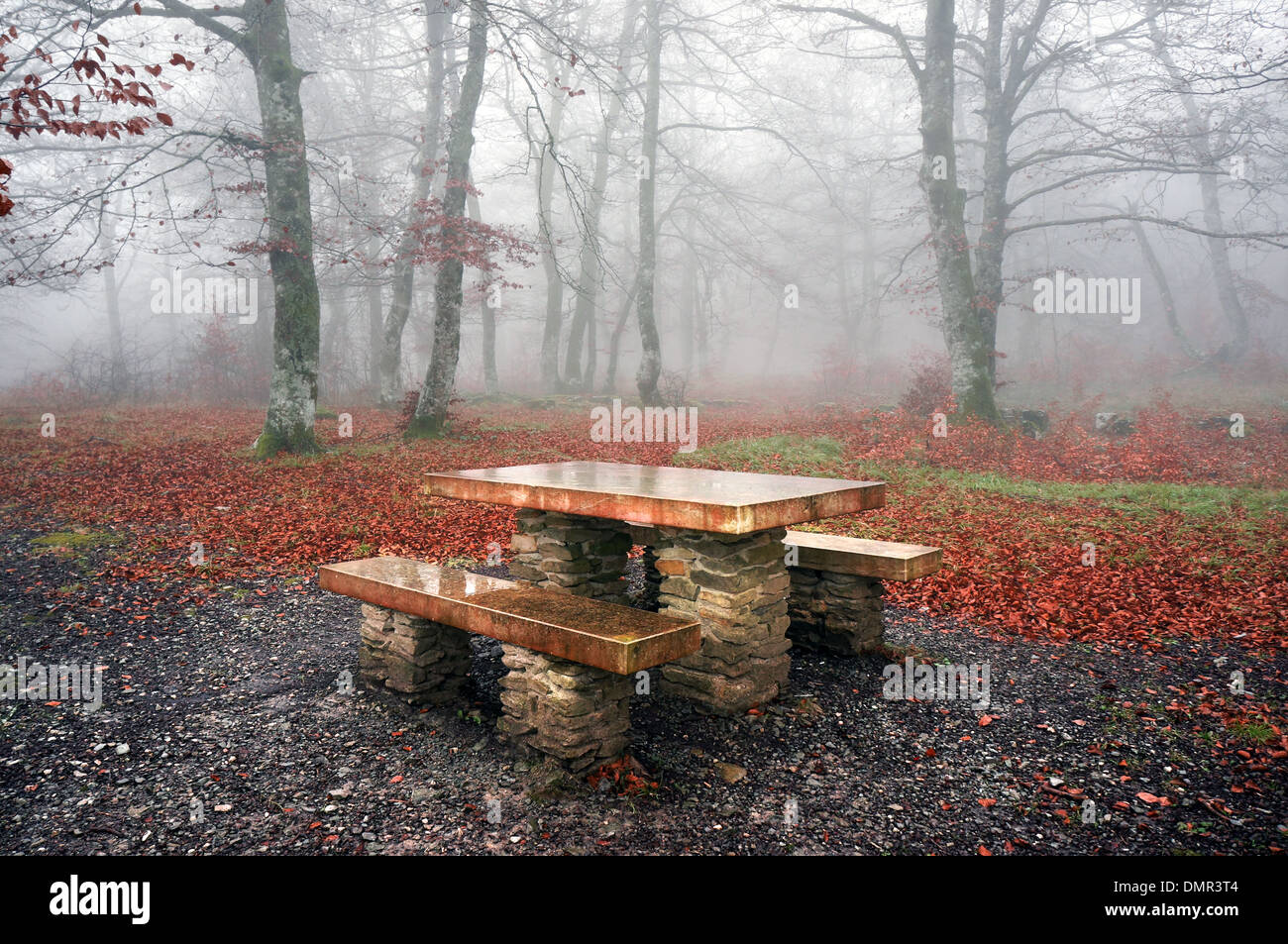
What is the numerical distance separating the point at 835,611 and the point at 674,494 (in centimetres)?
186

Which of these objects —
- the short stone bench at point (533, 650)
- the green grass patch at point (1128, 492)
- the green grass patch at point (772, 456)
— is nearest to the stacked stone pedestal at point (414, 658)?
the short stone bench at point (533, 650)

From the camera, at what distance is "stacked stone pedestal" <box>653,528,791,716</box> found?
402 cm

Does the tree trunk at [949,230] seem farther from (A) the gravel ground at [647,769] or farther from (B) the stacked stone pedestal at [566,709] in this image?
(B) the stacked stone pedestal at [566,709]

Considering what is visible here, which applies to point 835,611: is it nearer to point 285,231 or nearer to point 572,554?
point 572,554

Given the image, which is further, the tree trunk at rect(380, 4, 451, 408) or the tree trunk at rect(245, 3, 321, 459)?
the tree trunk at rect(380, 4, 451, 408)

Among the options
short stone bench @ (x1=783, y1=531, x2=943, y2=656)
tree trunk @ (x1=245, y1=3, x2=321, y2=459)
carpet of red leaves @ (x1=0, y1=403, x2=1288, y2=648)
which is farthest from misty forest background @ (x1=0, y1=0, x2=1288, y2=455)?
short stone bench @ (x1=783, y1=531, x2=943, y2=656)

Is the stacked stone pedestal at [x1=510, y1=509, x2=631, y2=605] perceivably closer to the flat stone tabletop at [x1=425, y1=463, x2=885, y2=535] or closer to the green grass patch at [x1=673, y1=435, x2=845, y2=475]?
the flat stone tabletop at [x1=425, y1=463, x2=885, y2=535]

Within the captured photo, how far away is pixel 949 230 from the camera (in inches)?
541

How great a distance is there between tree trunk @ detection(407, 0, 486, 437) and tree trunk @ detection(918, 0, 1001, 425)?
860 centimetres

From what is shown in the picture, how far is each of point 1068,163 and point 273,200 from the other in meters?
36.0

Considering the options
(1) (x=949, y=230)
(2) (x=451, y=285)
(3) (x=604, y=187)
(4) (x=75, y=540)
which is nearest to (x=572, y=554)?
(4) (x=75, y=540)
